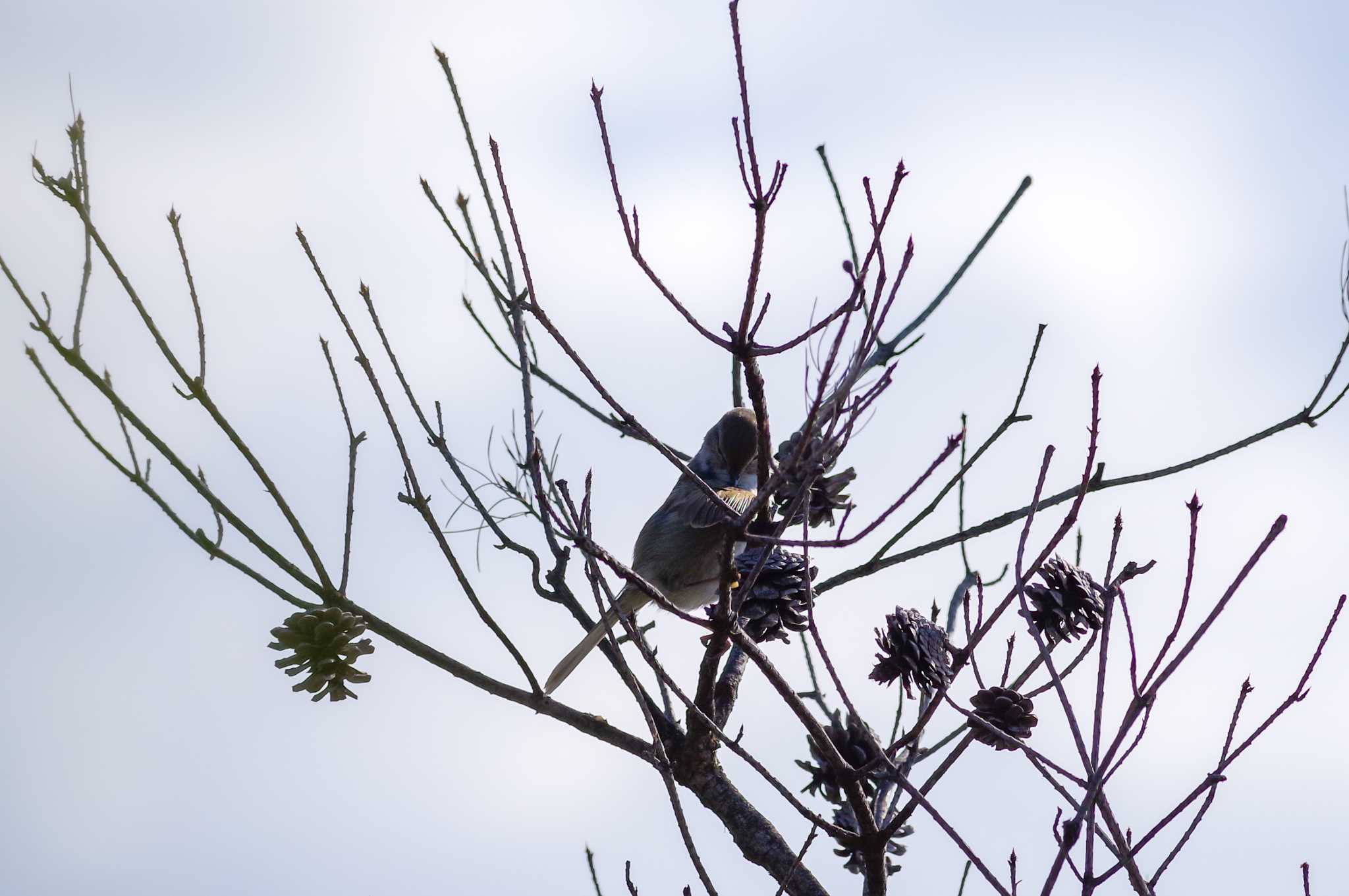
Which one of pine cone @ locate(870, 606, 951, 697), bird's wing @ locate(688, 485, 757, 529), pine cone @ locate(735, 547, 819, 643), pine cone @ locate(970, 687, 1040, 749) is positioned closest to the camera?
pine cone @ locate(970, 687, 1040, 749)

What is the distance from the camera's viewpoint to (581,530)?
7.57ft

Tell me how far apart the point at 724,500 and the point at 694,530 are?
2.90ft

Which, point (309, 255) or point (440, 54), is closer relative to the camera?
point (440, 54)

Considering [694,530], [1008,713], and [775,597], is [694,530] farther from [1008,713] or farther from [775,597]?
[1008,713]

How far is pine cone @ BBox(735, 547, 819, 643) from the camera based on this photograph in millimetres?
3373

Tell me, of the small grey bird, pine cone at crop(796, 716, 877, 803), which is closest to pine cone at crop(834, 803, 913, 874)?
pine cone at crop(796, 716, 877, 803)

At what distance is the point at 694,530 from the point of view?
16.3 ft

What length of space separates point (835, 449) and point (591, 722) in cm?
141

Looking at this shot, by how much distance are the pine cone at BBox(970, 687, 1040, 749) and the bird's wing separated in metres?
1.44

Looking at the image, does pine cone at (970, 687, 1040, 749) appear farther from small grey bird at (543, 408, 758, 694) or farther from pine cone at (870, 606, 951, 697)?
small grey bird at (543, 408, 758, 694)

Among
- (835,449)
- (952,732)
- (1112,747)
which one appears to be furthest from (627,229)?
(952,732)

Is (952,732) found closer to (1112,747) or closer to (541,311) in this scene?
(1112,747)

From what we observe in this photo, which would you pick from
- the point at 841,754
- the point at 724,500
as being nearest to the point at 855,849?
the point at 841,754

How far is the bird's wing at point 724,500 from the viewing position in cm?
430
